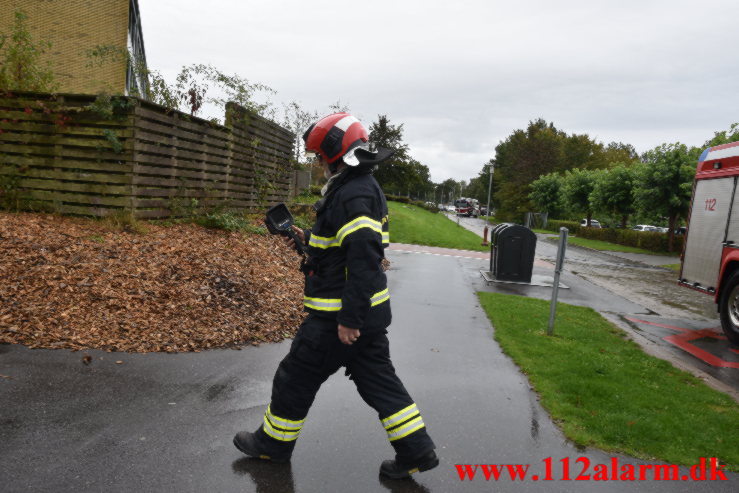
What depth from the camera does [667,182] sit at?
966 inches

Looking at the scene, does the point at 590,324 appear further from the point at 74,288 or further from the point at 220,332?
the point at 74,288

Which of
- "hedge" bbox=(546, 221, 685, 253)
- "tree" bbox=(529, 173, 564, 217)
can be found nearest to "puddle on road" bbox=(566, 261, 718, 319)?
"hedge" bbox=(546, 221, 685, 253)

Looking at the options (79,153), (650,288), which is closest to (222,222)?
(79,153)

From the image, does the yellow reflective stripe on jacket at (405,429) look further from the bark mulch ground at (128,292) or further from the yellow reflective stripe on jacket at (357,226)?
the bark mulch ground at (128,292)

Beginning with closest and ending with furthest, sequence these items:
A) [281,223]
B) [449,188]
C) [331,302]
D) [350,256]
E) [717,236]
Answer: [350,256]
[331,302]
[281,223]
[717,236]
[449,188]

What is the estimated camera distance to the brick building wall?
1933 cm

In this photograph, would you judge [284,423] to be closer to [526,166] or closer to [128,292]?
[128,292]

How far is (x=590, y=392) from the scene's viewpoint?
4.46 m

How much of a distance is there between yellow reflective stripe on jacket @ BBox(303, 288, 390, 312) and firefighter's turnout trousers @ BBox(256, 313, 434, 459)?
6 cm

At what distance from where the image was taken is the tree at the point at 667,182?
945 inches

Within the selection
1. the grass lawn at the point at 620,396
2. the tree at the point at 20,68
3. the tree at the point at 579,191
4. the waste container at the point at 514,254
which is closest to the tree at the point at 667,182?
the tree at the point at 579,191

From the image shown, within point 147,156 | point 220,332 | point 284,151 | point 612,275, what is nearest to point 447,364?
point 220,332

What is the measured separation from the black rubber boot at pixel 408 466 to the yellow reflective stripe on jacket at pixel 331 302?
0.90 metres

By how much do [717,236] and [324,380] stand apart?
8.17m
